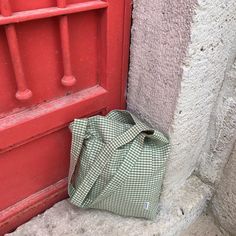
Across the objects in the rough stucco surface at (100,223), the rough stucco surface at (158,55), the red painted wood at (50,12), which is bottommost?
the rough stucco surface at (100,223)

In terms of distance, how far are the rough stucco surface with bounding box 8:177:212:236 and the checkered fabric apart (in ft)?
0.37

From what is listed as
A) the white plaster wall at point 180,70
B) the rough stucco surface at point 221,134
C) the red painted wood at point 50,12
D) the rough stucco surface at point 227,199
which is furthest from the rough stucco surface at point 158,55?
the rough stucco surface at point 227,199

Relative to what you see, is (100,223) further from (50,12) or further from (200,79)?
(50,12)

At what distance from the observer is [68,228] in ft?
3.57

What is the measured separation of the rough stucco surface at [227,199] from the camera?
1.17 m

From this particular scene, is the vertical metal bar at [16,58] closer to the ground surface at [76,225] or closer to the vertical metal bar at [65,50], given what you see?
the vertical metal bar at [65,50]

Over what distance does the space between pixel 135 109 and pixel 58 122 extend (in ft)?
1.04

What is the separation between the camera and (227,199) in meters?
1.23

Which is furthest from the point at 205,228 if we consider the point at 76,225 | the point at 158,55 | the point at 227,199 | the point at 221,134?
the point at 158,55

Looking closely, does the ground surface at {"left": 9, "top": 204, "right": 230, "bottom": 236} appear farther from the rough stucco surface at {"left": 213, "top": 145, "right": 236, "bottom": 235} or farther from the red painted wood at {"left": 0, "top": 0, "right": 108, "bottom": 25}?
the red painted wood at {"left": 0, "top": 0, "right": 108, "bottom": 25}

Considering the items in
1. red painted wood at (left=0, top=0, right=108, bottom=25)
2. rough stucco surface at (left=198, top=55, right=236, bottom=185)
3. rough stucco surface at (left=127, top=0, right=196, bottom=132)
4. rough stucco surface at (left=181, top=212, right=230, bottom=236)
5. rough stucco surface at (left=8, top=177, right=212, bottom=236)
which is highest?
red painted wood at (left=0, top=0, right=108, bottom=25)

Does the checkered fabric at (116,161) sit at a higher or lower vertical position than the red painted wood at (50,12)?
lower

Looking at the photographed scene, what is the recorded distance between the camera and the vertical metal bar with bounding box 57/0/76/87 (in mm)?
793

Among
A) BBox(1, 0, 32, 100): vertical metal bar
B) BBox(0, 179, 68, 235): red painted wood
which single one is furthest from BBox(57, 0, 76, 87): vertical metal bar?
BBox(0, 179, 68, 235): red painted wood
